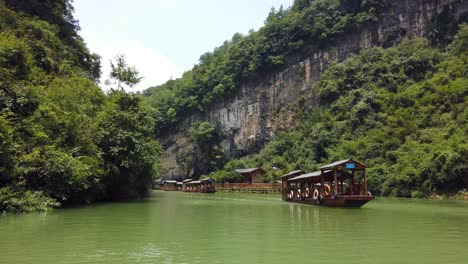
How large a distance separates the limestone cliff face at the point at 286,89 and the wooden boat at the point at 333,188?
116ft

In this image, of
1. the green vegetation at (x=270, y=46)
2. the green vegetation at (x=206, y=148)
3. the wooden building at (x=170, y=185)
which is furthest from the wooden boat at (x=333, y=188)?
the wooden building at (x=170, y=185)

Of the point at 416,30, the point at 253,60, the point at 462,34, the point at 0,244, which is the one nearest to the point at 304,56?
the point at 253,60

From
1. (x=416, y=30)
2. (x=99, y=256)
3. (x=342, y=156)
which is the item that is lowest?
(x=99, y=256)

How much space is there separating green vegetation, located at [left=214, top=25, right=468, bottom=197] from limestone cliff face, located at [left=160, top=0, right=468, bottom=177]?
312 centimetres

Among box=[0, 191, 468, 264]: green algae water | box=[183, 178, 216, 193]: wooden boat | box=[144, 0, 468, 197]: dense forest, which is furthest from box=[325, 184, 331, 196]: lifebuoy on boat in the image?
box=[183, 178, 216, 193]: wooden boat

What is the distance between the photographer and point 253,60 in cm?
7288

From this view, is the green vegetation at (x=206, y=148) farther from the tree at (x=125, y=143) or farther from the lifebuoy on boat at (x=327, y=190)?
the lifebuoy on boat at (x=327, y=190)

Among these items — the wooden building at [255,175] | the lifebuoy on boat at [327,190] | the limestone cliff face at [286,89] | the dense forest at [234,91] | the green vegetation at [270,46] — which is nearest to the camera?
the dense forest at [234,91]

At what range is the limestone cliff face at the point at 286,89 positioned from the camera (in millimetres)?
56531

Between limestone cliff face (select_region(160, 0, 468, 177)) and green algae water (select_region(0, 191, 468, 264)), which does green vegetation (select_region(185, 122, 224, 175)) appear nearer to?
limestone cliff face (select_region(160, 0, 468, 177))

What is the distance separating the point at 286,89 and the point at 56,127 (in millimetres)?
50914

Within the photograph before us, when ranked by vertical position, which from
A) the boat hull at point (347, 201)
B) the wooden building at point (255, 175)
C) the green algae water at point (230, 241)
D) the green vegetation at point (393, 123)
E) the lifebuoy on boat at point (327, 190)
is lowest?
the green algae water at point (230, 241)

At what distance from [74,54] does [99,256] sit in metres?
33.5

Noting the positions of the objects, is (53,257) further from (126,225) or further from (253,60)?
(253,60)
